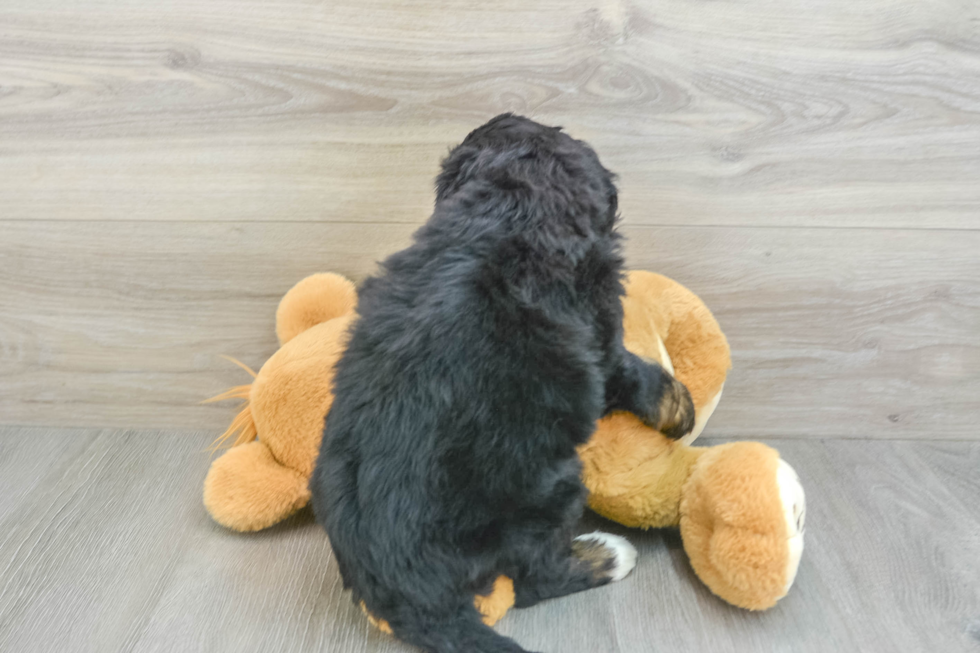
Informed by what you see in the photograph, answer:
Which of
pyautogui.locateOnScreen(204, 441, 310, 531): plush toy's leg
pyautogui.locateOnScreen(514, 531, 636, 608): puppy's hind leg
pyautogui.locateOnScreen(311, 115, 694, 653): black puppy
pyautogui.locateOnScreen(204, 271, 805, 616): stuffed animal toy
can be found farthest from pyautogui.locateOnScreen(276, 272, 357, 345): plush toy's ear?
pyautogui.locateOnScreen(514, 531, 636, 608): puppy's hind leg

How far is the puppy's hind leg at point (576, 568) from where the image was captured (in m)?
1.00

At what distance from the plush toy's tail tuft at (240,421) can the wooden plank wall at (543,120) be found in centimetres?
7

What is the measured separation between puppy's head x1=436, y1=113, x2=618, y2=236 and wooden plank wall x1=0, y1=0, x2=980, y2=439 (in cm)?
27

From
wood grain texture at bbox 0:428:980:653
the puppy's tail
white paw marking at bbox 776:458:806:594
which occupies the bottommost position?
wood grain texture at bbox 0:428:980:653

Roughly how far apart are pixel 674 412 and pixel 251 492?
76cm

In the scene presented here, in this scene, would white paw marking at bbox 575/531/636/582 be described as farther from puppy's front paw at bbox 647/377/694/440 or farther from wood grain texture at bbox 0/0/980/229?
wood grain texture at bbox 0/0/980/229

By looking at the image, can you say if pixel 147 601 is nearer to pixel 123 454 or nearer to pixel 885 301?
pixel 123 454

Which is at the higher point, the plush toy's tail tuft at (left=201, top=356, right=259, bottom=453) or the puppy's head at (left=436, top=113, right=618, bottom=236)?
the puppy's head at (left=436, top=113, right=618, bottom=236)

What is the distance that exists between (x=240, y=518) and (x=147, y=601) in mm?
188

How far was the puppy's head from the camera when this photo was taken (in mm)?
943

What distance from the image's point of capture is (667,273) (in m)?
1.36

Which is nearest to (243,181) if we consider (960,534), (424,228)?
(424,228)

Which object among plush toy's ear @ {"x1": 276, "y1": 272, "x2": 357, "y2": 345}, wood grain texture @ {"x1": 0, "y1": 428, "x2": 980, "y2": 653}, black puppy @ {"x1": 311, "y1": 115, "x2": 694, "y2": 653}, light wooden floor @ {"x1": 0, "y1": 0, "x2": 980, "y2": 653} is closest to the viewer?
black puppy @ {"x1": 311, "y1": 115, "x2": 694, "y2": 653}

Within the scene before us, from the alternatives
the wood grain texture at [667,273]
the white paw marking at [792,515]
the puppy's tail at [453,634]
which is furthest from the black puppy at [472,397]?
the wood grain texture at [667,273]
